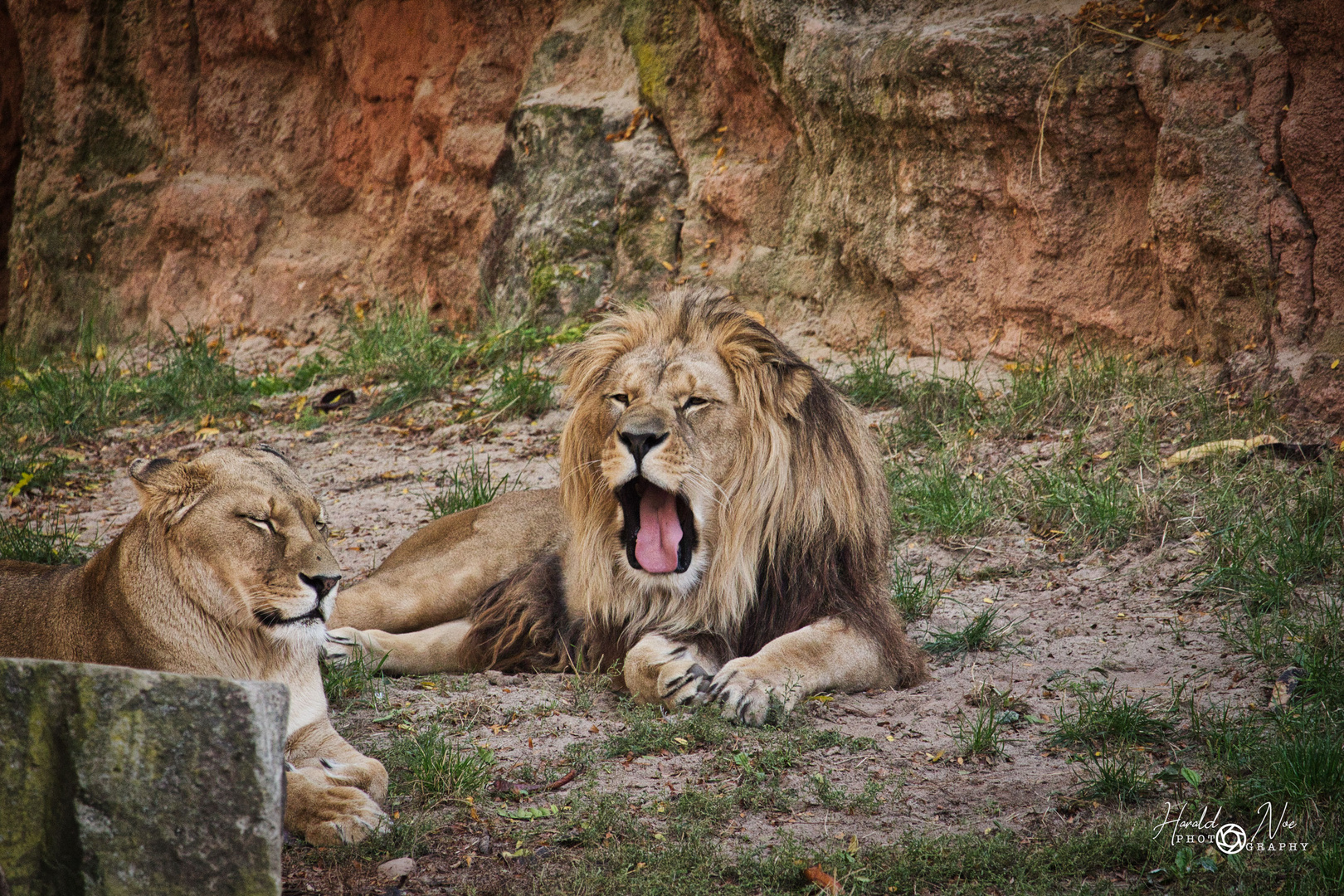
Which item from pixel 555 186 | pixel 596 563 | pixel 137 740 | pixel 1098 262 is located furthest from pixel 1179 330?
pixel 137 740

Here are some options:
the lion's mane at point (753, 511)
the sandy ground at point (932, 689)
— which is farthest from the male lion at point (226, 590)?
the lion's mane at point (753, 511)

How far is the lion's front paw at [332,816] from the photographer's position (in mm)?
2682

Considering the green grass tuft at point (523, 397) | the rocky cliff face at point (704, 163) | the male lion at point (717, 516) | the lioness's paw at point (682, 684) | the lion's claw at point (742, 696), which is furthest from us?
the green grass tuft at point (523, 397)

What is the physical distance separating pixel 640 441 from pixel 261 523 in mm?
1205

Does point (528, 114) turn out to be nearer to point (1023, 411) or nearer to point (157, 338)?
point (157, 338)

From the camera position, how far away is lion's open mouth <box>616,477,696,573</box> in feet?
12.8

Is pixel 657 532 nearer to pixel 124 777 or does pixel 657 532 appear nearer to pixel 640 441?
pixel 640 441

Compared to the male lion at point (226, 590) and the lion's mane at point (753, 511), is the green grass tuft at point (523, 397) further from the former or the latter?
the male lion at point (226, 590)

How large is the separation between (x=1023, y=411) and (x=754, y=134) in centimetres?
293

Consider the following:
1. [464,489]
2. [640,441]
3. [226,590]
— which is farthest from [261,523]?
[464,489]

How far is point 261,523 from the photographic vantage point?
2.89 meters

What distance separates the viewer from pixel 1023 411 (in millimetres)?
6410

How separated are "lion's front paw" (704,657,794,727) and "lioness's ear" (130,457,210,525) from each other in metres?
1.52

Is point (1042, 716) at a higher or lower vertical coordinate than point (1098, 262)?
lower
